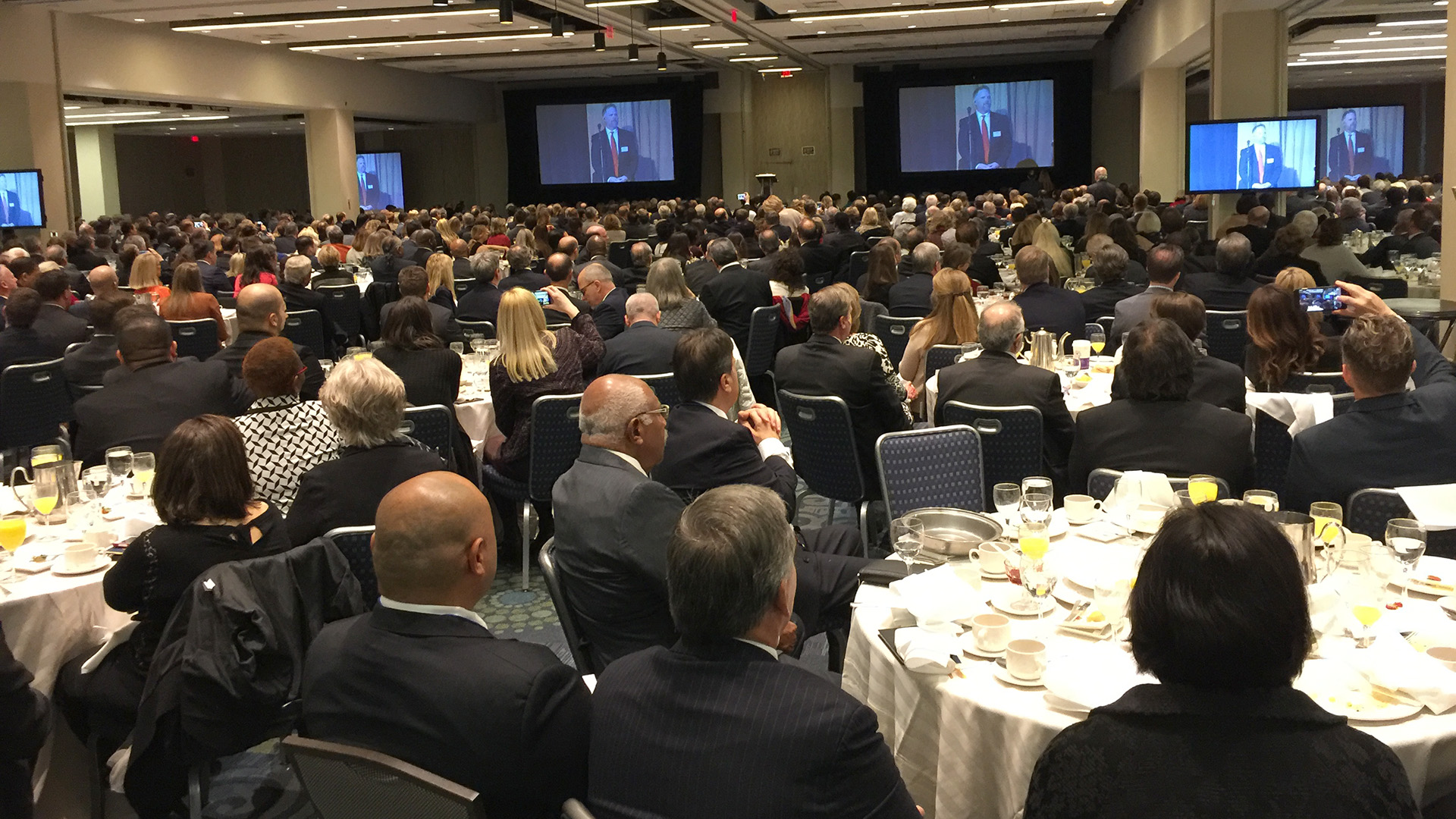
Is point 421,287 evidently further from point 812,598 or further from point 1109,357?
point 812,598

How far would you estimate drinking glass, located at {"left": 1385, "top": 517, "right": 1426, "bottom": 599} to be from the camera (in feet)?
9.41

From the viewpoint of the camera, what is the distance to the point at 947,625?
2.74 m

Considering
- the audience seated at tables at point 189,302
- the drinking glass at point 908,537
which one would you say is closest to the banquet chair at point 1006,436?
the drinking glass at point 908,537

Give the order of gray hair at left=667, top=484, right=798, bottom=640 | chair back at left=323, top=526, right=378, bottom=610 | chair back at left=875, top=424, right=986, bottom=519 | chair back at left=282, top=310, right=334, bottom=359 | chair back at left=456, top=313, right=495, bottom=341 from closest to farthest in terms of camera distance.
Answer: gray hair at left=667, top=484, right=798, bottom=640 < chair back at left=323, top=526, right=378, bottom=610 < chair back at left=875, top=424, right=986, bottom=519 < chair back at left=456, top=313, right=495, bottom=341 < chair back at left=282, top=310, right=334, bottom=359

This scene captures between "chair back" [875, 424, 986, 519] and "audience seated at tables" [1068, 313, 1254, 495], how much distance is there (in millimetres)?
481

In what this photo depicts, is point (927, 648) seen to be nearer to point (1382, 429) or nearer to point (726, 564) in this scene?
point (726, 564)

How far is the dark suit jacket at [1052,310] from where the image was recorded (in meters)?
7.16

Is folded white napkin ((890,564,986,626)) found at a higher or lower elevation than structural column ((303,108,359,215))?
lower

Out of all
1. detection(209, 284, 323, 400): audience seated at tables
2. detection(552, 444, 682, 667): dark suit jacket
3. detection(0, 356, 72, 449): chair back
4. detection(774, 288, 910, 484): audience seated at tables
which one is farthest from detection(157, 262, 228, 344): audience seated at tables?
detection(552, 444, 682, 667): dark suit jacket

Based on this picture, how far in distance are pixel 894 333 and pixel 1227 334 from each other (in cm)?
195

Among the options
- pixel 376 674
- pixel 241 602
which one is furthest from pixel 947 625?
pixel 241 602

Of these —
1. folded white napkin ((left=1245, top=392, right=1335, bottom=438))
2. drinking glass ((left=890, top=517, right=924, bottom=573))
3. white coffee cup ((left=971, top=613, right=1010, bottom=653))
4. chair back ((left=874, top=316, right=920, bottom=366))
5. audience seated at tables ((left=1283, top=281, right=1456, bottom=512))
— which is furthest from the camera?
chair back ((left=874, top=316, right=920, bottom=366))

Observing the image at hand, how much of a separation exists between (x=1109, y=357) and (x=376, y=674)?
497cm

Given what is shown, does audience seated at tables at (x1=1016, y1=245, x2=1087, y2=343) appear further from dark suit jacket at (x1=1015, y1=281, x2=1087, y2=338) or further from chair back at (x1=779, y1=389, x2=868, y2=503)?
chair back at (x1=779, y1=389, x2=868, y2=503)
